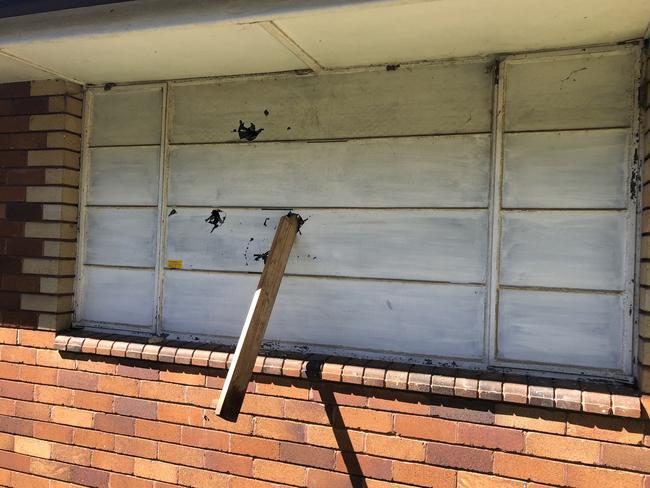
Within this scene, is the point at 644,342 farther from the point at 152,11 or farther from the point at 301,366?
the point at 152,11

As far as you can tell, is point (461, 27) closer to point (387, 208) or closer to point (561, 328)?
point (387, 208)

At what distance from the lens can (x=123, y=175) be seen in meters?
3.14

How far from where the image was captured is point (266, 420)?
2723 mm

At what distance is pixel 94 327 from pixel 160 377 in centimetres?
61

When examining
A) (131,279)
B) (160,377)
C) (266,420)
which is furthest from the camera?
(131,279)

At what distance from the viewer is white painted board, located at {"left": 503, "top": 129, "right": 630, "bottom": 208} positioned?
236cm

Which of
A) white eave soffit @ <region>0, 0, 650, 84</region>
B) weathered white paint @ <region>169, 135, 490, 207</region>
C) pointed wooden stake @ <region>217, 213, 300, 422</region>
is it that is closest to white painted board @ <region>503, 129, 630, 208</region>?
weathered white paint @ <region>169, 135, 490, 207</region>

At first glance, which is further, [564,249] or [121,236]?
[121,236]

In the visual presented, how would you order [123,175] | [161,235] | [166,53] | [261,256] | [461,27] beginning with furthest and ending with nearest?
[123,175], [161,235], [261,256], [166,53], [461,27]

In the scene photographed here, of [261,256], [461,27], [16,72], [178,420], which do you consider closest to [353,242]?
[261,256]

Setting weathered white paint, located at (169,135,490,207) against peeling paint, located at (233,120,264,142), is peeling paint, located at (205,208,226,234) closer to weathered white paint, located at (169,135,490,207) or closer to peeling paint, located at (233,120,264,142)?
weathered white paint, located at (169,135,490,207)

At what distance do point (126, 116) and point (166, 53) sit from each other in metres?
0.69

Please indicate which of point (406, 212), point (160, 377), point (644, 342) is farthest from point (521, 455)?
point (160, 377)

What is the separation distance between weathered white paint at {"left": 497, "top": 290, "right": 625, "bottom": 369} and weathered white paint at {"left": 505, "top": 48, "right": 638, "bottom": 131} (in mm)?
817
